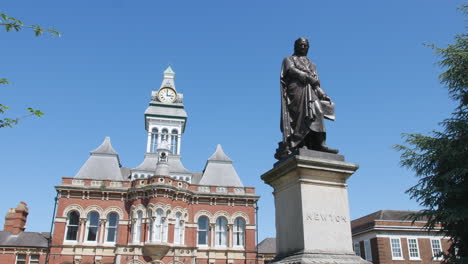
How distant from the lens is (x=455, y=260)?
49.6 feet

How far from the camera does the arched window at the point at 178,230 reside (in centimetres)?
3289

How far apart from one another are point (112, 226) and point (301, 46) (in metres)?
30.7

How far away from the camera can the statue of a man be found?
20.5 feet

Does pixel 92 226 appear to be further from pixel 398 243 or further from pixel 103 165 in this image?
pixel 398 243

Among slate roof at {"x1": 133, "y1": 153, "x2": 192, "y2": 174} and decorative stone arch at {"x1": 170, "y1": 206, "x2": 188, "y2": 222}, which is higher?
slate roof at {"x1": 133, "y1": 153, "x2": 192, "y2": 174}

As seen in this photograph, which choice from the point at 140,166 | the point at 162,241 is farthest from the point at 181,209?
the point at 140,166

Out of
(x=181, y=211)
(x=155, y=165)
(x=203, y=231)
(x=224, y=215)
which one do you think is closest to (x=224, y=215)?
(x=224, y=215)

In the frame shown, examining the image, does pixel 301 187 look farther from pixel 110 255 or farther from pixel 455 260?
pixel 110 255

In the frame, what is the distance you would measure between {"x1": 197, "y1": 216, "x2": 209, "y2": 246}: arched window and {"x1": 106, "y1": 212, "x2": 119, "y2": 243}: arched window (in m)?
7.18

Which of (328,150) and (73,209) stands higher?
(73,209)

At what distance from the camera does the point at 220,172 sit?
39.7 meters

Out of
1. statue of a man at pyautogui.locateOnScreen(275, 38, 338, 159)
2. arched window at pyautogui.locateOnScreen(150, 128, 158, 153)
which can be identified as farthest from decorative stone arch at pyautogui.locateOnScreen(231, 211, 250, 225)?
statue of a man at pyautogui.locateOnScreen(275, 38, 338, 159)

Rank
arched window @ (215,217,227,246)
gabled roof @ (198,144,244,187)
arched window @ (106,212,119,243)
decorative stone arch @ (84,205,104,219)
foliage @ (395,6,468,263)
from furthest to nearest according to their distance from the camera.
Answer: gabled roof @ (198,144,244,187) → arched window @ (215,217,227,246) → decorative stone arch @ (84,205,104,219) → arched window @ (106,212,119,243) → foliage @ (395,6,468,263)

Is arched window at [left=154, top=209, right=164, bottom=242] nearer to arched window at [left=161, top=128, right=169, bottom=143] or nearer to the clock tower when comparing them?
the clock tower
